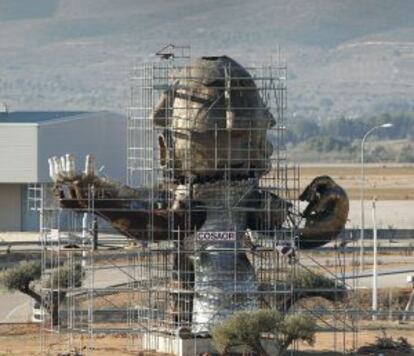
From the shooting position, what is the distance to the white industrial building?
95.9m

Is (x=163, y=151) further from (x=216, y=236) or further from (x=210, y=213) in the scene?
(x=216, y=236)

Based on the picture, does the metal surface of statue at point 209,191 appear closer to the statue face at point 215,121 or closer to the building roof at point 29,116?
the statue face at point 215,121

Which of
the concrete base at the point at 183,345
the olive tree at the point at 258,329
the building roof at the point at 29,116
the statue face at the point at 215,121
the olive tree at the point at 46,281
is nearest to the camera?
the olive tree at the point at 258,329

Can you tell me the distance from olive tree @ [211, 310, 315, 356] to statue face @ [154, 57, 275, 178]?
3.31m

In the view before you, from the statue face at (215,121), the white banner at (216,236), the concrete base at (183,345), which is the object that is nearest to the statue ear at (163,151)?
the statue face at (215,121)

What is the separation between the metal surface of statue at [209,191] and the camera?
40.0 metres

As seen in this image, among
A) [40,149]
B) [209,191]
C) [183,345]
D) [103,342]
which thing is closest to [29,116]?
[40,149]

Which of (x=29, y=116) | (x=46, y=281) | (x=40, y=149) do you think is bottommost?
(x=46, y=281)

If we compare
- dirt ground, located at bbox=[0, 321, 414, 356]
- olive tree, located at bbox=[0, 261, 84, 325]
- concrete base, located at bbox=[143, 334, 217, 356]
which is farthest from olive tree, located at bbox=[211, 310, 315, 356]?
olive tree, located at bbox=[0, 261, 84, 325]

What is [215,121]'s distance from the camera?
40.0 meters

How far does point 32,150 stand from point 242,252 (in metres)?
56.6

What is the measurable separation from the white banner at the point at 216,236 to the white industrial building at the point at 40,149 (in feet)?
170

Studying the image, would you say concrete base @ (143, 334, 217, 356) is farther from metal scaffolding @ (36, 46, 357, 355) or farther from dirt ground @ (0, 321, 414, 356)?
dirt ground @ (0, 321, 414, 356)

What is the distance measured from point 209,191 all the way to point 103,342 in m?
5.28
